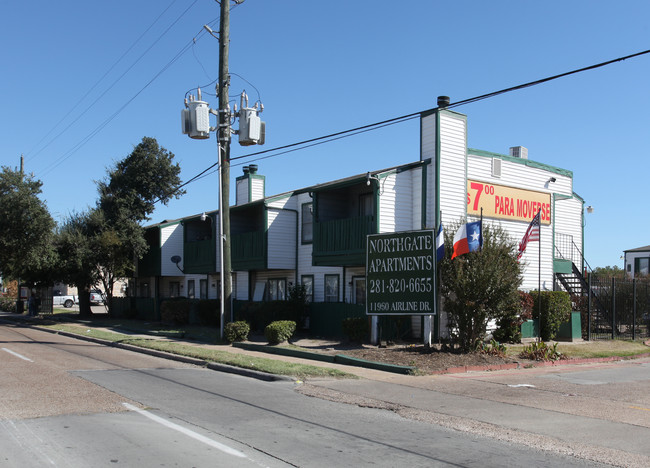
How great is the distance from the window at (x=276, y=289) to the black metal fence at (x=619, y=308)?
12493 millimetres

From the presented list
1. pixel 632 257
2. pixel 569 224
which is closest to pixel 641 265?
pixel 632 257

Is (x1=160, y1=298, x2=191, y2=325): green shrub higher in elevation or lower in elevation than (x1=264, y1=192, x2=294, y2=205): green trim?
lower

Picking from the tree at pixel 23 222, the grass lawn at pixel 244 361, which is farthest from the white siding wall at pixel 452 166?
the tree at pixel 23 222

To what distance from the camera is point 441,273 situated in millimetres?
17031

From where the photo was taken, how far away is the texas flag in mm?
Result: 16094

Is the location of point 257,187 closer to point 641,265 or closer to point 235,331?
point 235,331

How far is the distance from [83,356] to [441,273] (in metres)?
10.3

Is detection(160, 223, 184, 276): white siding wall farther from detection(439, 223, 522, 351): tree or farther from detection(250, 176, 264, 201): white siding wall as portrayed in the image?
detection(439, 223, 522, 351): tree

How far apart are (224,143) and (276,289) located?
875cm

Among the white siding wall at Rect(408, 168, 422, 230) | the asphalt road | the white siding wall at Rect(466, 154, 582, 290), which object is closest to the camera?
the asphalt road

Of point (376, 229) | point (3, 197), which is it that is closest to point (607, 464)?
point (376, 229)

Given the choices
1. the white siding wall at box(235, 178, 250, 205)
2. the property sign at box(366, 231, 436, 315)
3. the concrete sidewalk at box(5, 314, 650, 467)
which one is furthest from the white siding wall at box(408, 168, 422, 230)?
the white siding wall at box(235, 178, 250, 205)

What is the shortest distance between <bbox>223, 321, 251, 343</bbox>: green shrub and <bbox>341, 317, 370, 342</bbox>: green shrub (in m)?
3.48

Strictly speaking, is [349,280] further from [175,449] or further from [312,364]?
[175,449]
